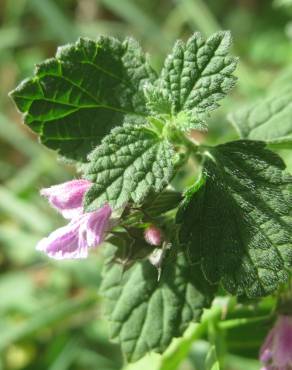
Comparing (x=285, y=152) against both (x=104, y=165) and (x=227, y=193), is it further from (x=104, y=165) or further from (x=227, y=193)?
(x=104, y=165)

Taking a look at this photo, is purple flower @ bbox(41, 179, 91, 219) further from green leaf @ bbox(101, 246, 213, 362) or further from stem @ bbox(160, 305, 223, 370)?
stem @ bbox(160, 305, 223, 370)

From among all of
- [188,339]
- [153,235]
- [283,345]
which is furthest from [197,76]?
[188,339]

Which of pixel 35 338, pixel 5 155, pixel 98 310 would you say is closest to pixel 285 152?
pixel 98 310

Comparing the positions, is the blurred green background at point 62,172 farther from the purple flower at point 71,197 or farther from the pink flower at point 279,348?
the purple flower at point 71,197

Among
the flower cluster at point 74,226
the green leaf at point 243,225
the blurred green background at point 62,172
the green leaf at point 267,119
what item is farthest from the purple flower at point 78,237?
the blurred green background at point 62,172

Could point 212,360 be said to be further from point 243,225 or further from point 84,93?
point 84,93

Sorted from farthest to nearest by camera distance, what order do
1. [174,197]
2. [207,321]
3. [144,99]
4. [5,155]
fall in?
[5,155] < [207,321] < [144,99] < [174,197]
